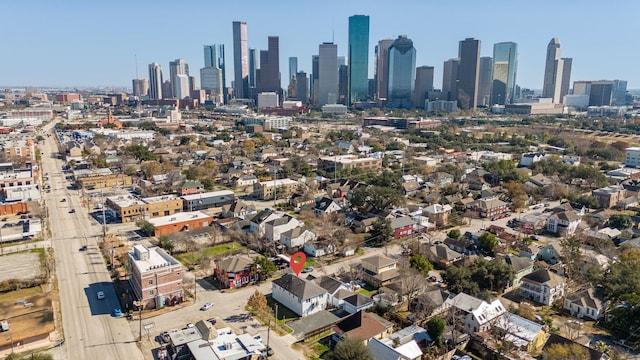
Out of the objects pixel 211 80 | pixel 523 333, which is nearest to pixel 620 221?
pixel 523 333

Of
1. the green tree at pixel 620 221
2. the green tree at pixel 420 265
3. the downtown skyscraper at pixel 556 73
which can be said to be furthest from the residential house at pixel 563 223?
the downtown skyscraper at pixel 556 73

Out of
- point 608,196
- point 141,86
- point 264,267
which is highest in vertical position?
point 141,86

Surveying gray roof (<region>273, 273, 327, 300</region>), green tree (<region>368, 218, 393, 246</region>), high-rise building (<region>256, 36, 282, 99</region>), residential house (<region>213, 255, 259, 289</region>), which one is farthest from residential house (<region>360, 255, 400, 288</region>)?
high-rise building (<region>256, 36, 282, 99</region>)

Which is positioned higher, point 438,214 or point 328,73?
point 328,73

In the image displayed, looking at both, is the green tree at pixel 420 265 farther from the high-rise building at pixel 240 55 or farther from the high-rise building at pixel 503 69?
the high-rise building at pixel 240 55

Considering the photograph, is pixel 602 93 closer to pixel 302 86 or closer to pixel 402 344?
pixel 302 86
